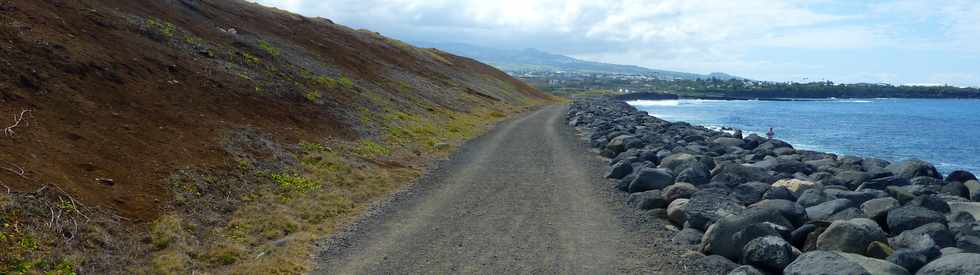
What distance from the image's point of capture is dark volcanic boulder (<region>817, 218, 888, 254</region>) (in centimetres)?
1269

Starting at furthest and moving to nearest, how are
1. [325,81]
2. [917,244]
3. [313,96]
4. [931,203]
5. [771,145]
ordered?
[325,81], [313,96], [771,145], [931,203], [917,244]

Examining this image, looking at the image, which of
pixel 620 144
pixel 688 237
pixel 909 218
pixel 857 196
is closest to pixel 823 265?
pixel 688 237

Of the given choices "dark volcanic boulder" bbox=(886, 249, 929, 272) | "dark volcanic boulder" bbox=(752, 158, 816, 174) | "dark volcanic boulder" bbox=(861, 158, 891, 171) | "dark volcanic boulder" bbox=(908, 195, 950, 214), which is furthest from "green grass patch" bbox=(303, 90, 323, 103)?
"dark volcanic boulder" bbox=(886, 249, 929, 272)

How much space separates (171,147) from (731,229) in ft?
49.8

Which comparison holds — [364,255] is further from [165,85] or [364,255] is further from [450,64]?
[450,64]

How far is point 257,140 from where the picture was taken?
957 inches

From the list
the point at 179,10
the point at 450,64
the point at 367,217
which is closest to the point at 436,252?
the point at 367,217

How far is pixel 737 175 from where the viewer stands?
2153 centimetres

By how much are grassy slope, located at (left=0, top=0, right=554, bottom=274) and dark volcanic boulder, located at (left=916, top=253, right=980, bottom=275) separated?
1049 centimetres

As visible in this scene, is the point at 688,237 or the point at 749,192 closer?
the point at 688,237

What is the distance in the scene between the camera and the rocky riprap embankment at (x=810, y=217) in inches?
454

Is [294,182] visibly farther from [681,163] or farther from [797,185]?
[797,185]

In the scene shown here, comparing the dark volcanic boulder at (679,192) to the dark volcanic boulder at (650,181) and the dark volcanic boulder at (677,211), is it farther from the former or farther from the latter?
the dark volcanic boulder at (650,181)

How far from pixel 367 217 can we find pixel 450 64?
323 ft
